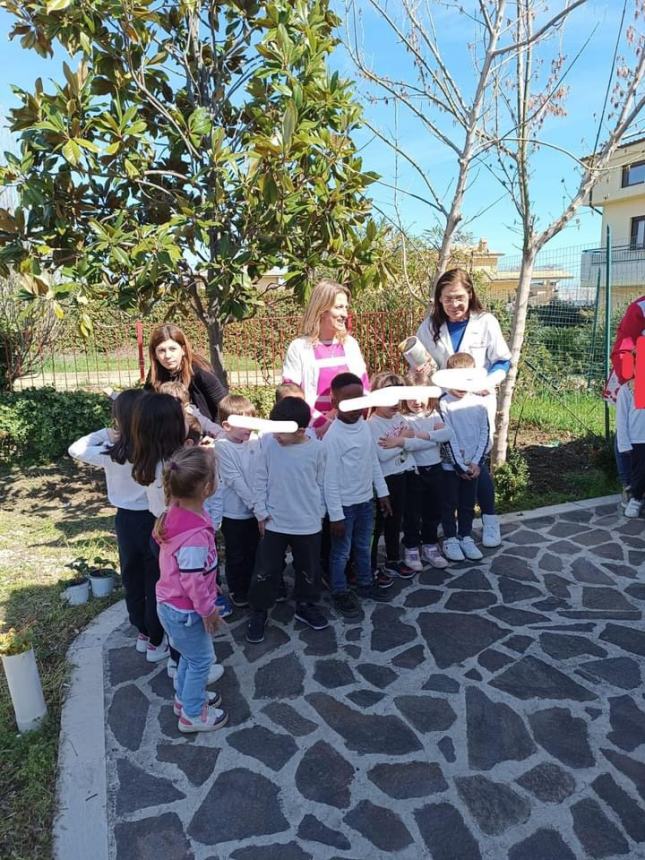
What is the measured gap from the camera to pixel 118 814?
2.23 meters

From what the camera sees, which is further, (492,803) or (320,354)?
(320,354)

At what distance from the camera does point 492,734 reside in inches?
101

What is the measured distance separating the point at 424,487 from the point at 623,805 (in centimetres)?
215

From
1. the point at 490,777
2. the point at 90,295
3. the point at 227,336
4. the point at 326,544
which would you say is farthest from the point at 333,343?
the point at 227,336

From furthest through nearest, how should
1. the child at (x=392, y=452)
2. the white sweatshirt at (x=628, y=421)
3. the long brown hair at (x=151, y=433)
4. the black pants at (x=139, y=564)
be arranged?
the white sweatshirt at (x=628, y=421) < the child at (x=392, y=452) < the black pants at (x=139, y=564) < the long brown hair at (x=151, y=433)

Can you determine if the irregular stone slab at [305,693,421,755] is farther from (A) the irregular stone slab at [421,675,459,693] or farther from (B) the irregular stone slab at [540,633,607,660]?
(B) the irregular stone slab at [540,633,607,660]

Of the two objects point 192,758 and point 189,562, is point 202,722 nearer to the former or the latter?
point 192,758

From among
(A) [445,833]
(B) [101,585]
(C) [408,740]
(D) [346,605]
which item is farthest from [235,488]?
(A) [445,833]

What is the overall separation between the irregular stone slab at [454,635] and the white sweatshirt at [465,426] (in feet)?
3.46

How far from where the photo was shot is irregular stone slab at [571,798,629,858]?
2.01m

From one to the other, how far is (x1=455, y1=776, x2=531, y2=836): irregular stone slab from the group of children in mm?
1116

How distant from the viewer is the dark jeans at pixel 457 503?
4.17 metres

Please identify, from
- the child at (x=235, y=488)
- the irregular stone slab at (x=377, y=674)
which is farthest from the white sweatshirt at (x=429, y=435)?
the irregular stone slab at (x=377, y=674)

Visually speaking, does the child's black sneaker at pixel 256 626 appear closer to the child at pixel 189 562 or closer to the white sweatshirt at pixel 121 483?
the child at pixel 189 562
